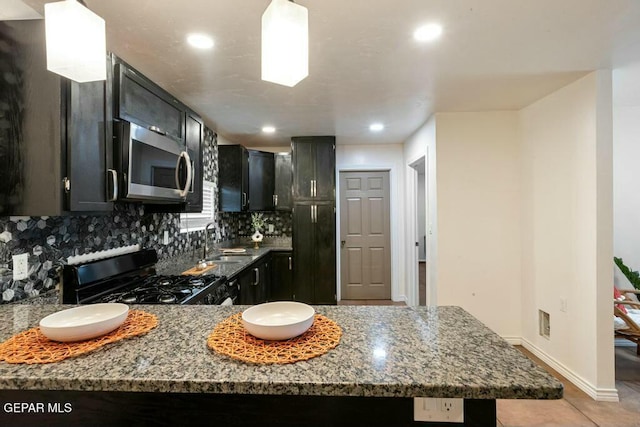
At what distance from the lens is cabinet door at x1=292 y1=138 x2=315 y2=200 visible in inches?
161

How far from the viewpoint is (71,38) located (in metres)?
0.92

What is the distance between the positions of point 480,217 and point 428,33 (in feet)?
6.73

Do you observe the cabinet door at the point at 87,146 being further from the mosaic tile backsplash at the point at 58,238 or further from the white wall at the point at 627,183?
the white wall at the point at 627,183

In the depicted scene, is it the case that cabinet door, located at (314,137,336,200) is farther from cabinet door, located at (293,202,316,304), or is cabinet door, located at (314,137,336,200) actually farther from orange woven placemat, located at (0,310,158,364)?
orange woven placemat, located at (0,310,158,364)

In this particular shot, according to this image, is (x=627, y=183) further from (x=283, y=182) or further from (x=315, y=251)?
(x=283, y=182)

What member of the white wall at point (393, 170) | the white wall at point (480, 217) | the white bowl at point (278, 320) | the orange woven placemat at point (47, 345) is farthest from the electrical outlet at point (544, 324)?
the orange woven placemat at point (47, 345)

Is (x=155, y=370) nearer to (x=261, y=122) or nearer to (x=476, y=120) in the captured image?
(x=261, y=122)

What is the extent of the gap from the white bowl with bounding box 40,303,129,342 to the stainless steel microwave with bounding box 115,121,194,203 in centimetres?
67

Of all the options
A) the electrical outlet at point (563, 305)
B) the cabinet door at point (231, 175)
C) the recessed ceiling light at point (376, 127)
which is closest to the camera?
the electrical outlet at point (563, 305)

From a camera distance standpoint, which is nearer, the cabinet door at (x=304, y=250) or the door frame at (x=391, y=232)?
the cabinet door at (x=304, y=250)

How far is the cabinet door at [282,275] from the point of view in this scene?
4098mm

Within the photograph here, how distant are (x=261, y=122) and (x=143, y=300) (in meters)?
2.29

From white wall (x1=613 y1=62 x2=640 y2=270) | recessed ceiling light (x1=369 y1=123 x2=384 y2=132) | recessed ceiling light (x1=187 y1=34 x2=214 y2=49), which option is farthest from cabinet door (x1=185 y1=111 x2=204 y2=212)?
white wall (x1=613 y1=62 x2=640 y2=270)

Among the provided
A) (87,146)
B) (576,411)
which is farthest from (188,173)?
(576,411)
